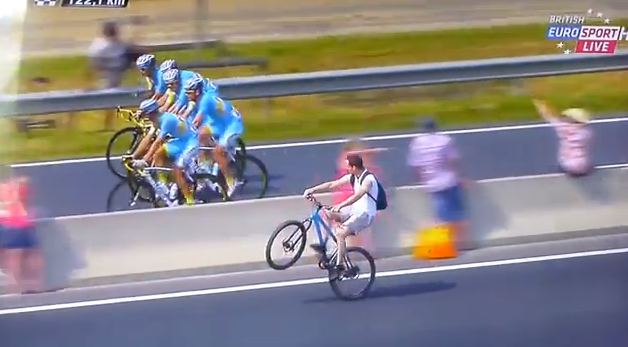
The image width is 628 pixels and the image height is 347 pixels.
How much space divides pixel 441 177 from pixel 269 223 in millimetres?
1809

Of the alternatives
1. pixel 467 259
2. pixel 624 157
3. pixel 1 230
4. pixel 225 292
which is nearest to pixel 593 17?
pixel 624 157

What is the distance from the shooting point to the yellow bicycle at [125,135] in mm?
15138

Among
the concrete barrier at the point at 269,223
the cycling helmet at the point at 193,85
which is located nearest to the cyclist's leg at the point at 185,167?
the cycling helmet at the point at 193,85

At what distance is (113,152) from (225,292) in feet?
15.1

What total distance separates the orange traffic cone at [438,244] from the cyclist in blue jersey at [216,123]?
2.93 metres

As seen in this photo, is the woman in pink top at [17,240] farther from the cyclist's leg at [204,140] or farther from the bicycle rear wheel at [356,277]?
the cyclist's leg at [204,140]

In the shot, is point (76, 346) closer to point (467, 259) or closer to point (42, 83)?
point (467, 259)

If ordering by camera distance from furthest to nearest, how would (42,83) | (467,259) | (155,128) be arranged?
(42,83), (155,128), (467,259)

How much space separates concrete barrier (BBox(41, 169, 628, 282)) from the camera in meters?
12.2

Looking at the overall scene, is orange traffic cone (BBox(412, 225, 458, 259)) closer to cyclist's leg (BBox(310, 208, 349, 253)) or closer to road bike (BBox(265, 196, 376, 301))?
road bike (BBox(265, 196, 376, 301))

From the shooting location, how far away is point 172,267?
12.4m

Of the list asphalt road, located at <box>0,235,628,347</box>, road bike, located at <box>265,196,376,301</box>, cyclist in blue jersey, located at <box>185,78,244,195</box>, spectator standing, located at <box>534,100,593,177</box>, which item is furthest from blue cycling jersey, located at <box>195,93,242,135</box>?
spectator standing, located at <box>534,100,593,177</box>

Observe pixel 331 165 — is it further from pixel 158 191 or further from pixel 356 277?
pixel 356 277
